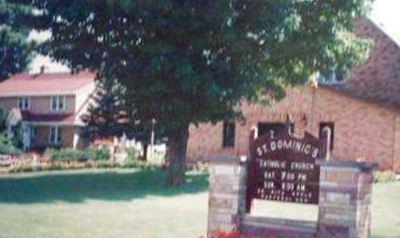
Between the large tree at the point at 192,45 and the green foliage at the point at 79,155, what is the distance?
1538 centimetres

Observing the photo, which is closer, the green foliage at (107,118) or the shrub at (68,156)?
the shrub at (68,156)

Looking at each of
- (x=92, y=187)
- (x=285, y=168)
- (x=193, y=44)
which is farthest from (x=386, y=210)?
(x=92, y=187)

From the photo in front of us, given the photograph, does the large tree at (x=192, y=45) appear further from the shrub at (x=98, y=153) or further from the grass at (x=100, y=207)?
the shrub at (x=98, y=153)

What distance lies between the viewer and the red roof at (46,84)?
189 ft

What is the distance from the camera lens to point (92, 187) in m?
24.1

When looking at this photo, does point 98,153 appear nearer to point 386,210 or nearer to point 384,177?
point 384,177

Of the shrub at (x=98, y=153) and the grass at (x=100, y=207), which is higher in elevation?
the shrub at (x=98, y=153)

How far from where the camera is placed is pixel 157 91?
23.3m

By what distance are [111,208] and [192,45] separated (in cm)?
780

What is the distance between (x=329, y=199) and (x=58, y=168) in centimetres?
2608

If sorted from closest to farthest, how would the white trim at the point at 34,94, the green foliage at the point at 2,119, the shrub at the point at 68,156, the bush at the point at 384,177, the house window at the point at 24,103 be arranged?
the bush at the point at 384,177
the shrub at the point at 68,156
the green foliage at the point at 2,119
the white trim at the point at 34,94
the house window at the point at 24,103

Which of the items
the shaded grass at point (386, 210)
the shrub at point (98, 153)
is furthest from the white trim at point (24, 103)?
the shaded grass at point (386, 210)

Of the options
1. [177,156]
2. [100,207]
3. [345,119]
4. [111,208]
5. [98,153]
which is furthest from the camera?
[98,153]

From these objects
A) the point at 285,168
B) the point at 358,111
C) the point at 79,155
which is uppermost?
the point at 358,111
